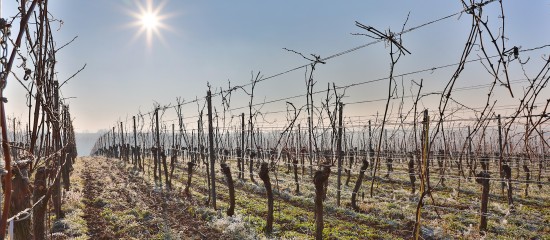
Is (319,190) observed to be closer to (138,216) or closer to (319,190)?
(319,190)

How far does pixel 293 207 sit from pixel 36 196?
6651 millimetres

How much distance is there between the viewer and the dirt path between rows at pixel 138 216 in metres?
7.31

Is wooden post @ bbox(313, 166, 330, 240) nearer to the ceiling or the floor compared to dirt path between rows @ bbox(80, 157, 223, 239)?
→ nearer to the ceiling

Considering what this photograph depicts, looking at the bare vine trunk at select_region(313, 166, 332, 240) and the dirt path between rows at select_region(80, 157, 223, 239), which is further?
the dirt path between rows at select_region(80, 157, 223, 239)

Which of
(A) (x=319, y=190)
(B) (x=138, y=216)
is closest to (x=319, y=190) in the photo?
(A) (x=319, y=190)

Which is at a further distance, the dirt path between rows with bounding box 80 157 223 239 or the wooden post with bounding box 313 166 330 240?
the dirt path between rows with bounding box 80 157 223 239

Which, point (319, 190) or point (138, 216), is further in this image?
point (138, 216)

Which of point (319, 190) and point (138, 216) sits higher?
point (319, 190)

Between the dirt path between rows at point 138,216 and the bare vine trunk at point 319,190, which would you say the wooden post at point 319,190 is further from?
the dirt path between rows at point 138,216

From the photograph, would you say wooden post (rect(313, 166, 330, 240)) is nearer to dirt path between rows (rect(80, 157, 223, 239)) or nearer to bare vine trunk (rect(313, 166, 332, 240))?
bare vine trunk (rect(313, 166, 332, 240))

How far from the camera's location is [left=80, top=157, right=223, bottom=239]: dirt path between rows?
731 cm

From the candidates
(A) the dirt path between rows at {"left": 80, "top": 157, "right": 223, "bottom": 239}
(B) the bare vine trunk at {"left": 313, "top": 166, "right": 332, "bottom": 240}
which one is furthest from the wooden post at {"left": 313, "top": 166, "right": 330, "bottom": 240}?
(A) the dirt path between rows at {"left": 80, "top": 157, "right": 223, "bottom": 239}

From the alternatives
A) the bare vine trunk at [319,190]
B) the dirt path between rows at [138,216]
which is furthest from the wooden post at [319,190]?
the dirt path between rows at [138,216]

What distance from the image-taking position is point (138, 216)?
8.76 metres
